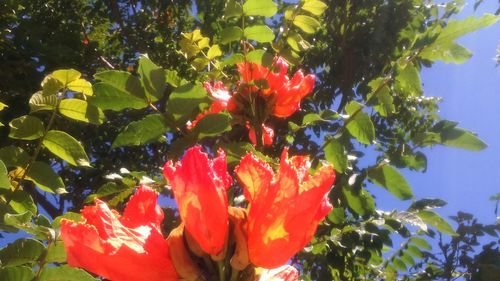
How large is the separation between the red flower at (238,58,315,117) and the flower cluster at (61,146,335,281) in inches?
37.0

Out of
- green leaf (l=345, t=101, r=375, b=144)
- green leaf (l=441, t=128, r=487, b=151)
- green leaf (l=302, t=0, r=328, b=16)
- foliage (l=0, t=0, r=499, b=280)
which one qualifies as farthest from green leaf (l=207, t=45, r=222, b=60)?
green leaf (l=441, t=128, r=487, b=151)

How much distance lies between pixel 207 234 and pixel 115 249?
171 mm

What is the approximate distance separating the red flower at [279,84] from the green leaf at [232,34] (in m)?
0.11

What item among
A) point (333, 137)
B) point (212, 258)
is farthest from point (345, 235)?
point (212, 258)

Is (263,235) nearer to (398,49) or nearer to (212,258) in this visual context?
(212,258)

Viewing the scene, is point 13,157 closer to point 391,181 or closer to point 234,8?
point 234,8

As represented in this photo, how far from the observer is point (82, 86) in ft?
4.90

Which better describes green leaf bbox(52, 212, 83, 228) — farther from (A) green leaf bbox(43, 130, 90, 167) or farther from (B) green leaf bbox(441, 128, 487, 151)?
(B) green leaf bbox(441, 128, 487, 151)

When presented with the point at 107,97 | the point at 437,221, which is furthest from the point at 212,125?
the point at 437,221

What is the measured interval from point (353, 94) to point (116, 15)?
2.26 m

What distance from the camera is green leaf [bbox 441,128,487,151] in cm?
154

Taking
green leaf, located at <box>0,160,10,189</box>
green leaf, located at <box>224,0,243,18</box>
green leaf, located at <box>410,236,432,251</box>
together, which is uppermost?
green leaf, located at <box>224,0,243,18</box>

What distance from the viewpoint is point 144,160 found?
Result: 452 cm

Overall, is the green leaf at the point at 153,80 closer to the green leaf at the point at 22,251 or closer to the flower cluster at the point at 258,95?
the flower cluster at the point at 258,95
